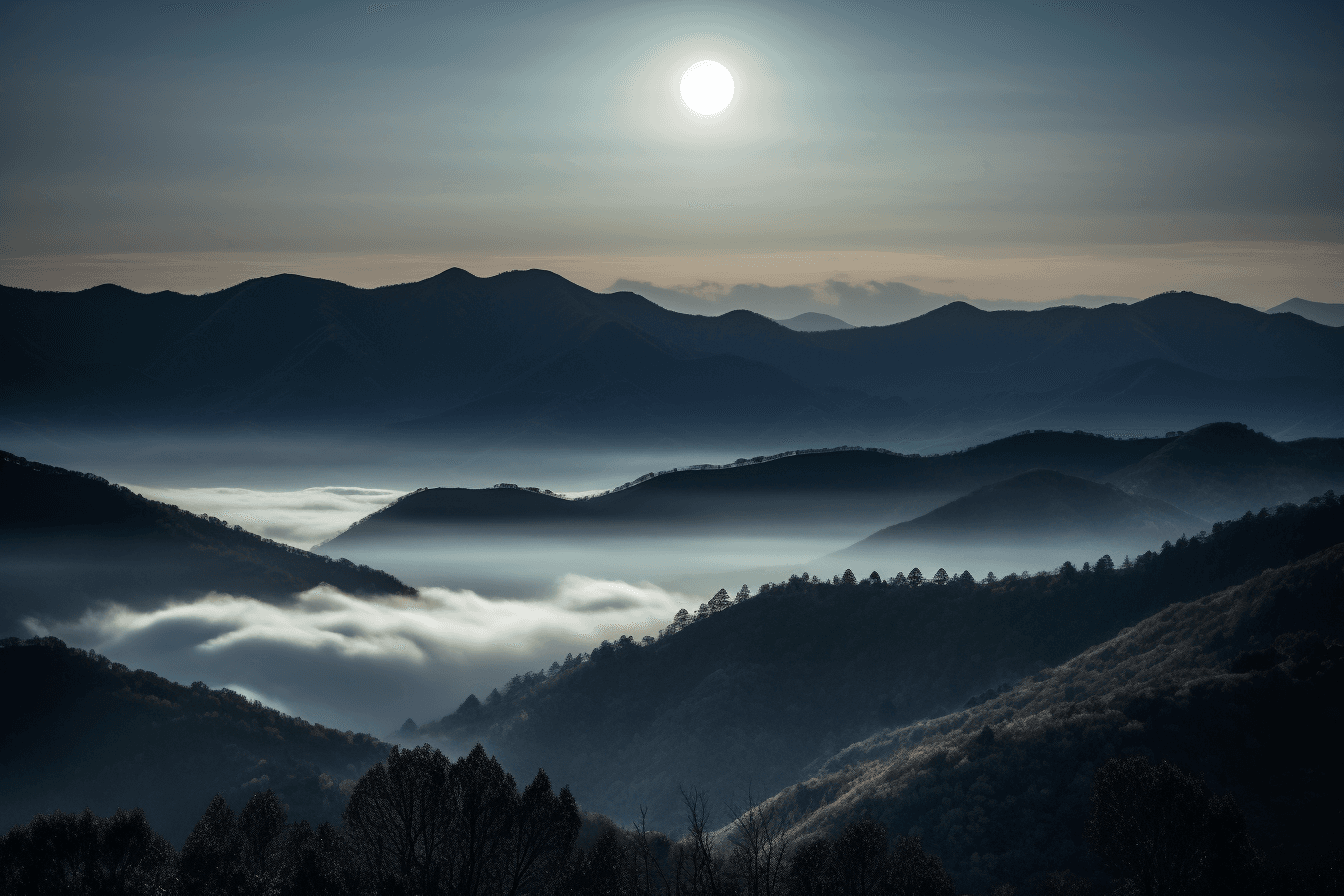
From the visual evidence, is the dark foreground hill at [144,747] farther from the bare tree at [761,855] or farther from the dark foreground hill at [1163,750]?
the dark foreground hill at [1163,750]

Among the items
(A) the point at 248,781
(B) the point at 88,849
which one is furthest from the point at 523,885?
(A) the point at 248,781

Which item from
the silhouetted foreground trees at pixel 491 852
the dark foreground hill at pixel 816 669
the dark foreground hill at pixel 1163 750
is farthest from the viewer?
the dark foreground hill at pixel 816 669

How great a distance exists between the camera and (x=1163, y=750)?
87688 millimetres

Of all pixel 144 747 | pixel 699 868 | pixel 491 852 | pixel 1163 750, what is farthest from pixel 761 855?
pixel 144 747

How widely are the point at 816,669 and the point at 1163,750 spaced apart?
291 feet

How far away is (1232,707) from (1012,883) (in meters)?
25.9

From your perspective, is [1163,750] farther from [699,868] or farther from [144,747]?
[144,747]

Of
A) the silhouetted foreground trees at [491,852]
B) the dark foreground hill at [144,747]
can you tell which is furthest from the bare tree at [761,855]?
the dark foreground hill at [144,747]

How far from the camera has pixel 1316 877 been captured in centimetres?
6006

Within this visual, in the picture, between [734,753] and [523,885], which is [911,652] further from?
[523,885]

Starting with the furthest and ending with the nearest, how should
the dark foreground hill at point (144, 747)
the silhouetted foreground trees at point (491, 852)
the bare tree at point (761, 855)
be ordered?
the dark foreground hill at point (144, 747), the silhouetted foreground trees at point (491, 852), the bare tree at point (761, 855)

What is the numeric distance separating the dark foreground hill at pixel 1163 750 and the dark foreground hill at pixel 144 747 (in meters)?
64.7

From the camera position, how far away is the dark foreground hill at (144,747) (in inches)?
5212

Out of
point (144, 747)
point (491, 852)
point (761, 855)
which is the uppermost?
point (491, 852)
